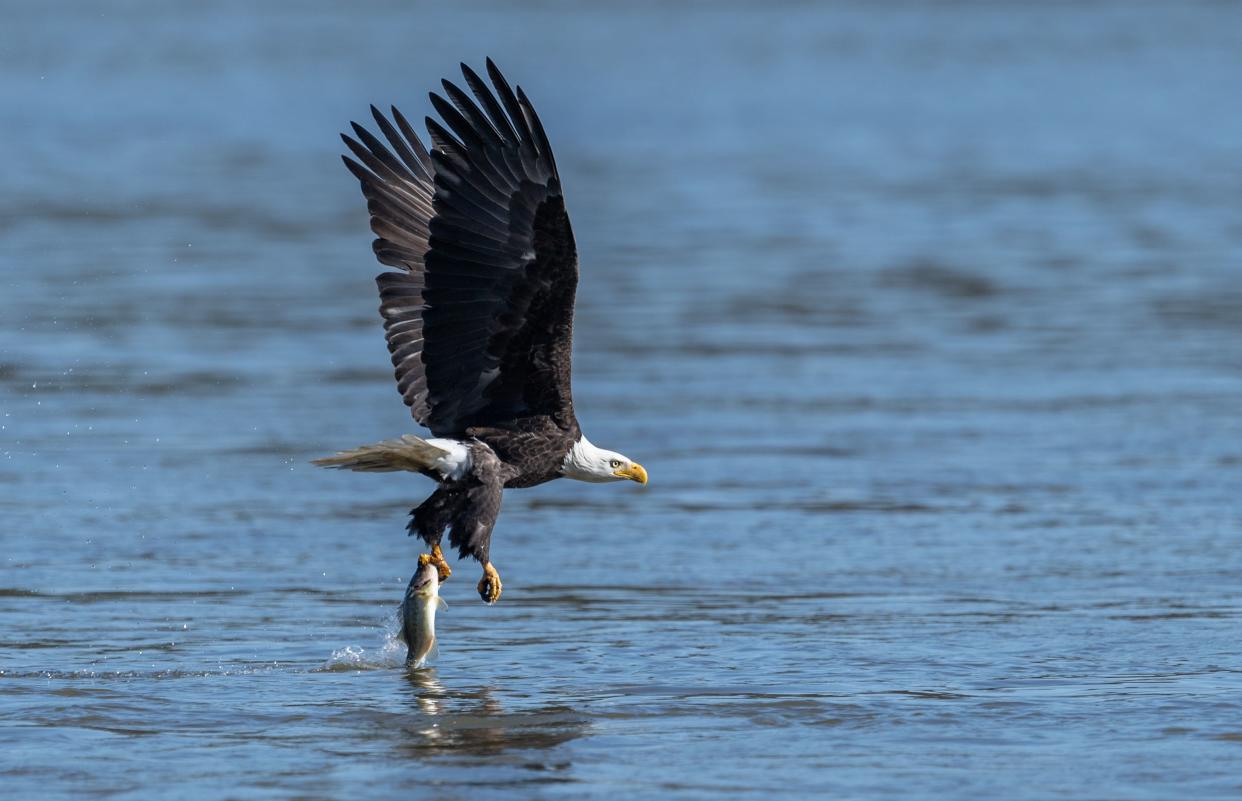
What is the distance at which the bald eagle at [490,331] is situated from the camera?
690cm

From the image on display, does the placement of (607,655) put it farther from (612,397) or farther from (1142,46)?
(1142,46)

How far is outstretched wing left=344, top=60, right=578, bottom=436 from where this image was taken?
6895 mm

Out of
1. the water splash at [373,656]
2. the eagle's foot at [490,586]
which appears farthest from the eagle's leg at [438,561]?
the water splash at [373,656]

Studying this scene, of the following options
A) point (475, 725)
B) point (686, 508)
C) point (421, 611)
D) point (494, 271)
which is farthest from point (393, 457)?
point (686, 508)

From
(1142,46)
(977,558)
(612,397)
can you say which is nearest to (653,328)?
(612,397)

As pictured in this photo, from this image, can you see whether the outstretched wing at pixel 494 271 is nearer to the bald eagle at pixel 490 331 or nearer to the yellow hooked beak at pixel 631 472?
the bald eagle at pixel 490 331

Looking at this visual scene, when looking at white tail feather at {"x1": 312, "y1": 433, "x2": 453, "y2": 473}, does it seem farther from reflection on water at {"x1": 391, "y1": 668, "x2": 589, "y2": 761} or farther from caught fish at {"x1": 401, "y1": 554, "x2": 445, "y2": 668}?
reflection on water at {"x1": 391, "y1": 668, "x2": 589, "y2": 761}

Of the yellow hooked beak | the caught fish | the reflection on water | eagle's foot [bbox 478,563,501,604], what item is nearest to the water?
the reflection on water

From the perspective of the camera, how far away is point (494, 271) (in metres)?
7.04

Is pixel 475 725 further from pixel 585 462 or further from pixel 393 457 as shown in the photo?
pixel 585 462

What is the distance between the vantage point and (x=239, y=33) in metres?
59.4

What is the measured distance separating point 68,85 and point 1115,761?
36.0 metres

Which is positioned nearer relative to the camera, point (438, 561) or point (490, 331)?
point (438, 561)

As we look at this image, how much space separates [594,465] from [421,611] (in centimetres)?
90
